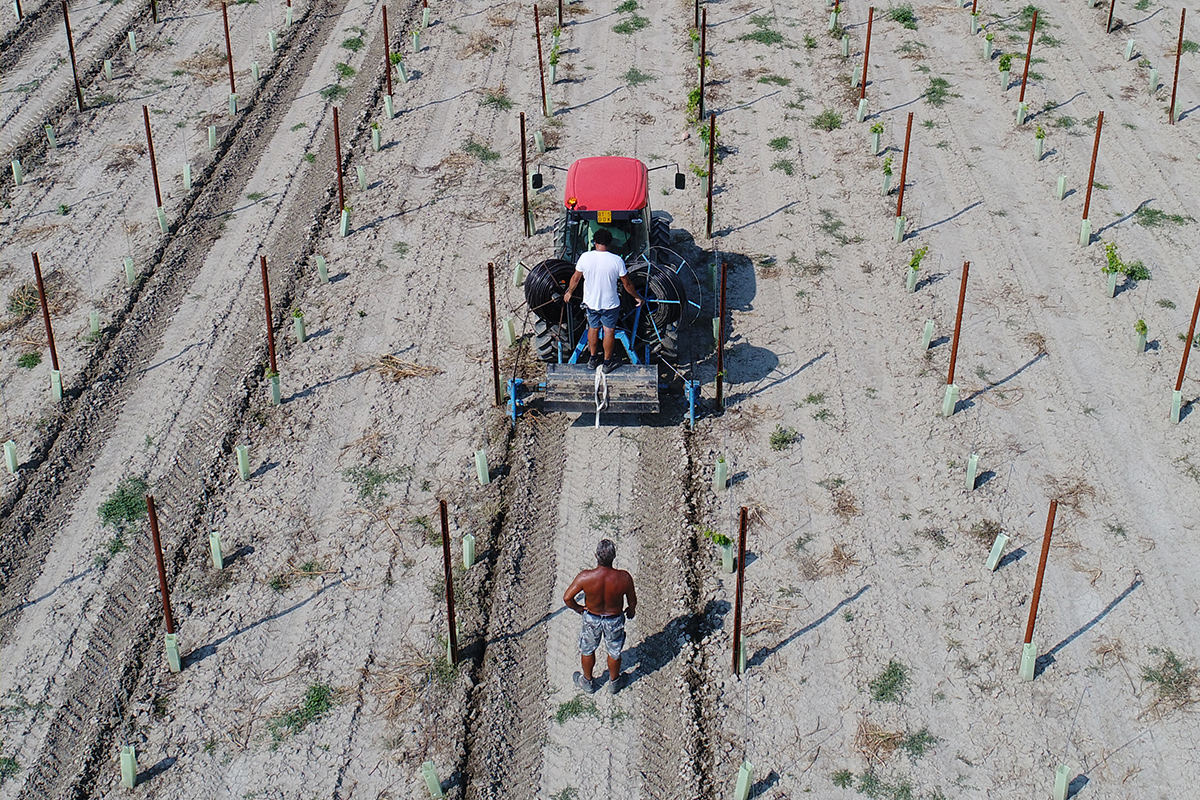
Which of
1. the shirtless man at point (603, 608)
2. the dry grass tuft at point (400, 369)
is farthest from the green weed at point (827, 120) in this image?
the shirtless man at point (603, 608)

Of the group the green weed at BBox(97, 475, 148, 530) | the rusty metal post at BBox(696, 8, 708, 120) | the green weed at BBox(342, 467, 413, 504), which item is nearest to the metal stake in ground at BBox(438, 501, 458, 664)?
the green weed at BBox(342, 467, 413, 504)

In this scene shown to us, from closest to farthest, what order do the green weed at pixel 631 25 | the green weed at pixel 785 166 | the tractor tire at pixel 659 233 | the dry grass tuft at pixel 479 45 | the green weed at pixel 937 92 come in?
1. the tractor tire at pixel 659 233
2. the green weed at pixel 785 166
3. the green weed at pixel 937 92
4. the dry grass tuft at pixel 479 45
5. the green weed at pixel 631 25

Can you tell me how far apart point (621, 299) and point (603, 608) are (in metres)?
4.72

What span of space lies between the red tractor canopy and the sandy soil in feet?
5.91

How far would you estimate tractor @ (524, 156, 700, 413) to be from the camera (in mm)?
13406

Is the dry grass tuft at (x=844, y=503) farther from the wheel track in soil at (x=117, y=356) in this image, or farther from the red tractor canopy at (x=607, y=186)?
the wheel track in soil at (x=117, y=356)

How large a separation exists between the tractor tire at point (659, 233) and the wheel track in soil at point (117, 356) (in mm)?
6485

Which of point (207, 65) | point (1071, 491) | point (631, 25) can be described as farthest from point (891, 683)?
point (207, 65)

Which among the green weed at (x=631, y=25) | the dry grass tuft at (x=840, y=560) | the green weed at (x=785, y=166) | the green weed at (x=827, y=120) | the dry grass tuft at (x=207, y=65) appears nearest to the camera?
the dry grass tuft at (x=840, y=560)

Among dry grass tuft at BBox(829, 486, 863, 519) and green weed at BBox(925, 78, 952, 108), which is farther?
green weed at BBox(925, 78, 952, 108)

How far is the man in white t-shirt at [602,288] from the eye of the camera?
1335 cm

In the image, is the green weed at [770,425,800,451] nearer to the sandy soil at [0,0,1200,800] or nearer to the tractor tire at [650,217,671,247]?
the sandy soil at [0,0,1200,800]

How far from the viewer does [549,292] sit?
14023mm

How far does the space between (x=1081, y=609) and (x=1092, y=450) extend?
8.50ft
